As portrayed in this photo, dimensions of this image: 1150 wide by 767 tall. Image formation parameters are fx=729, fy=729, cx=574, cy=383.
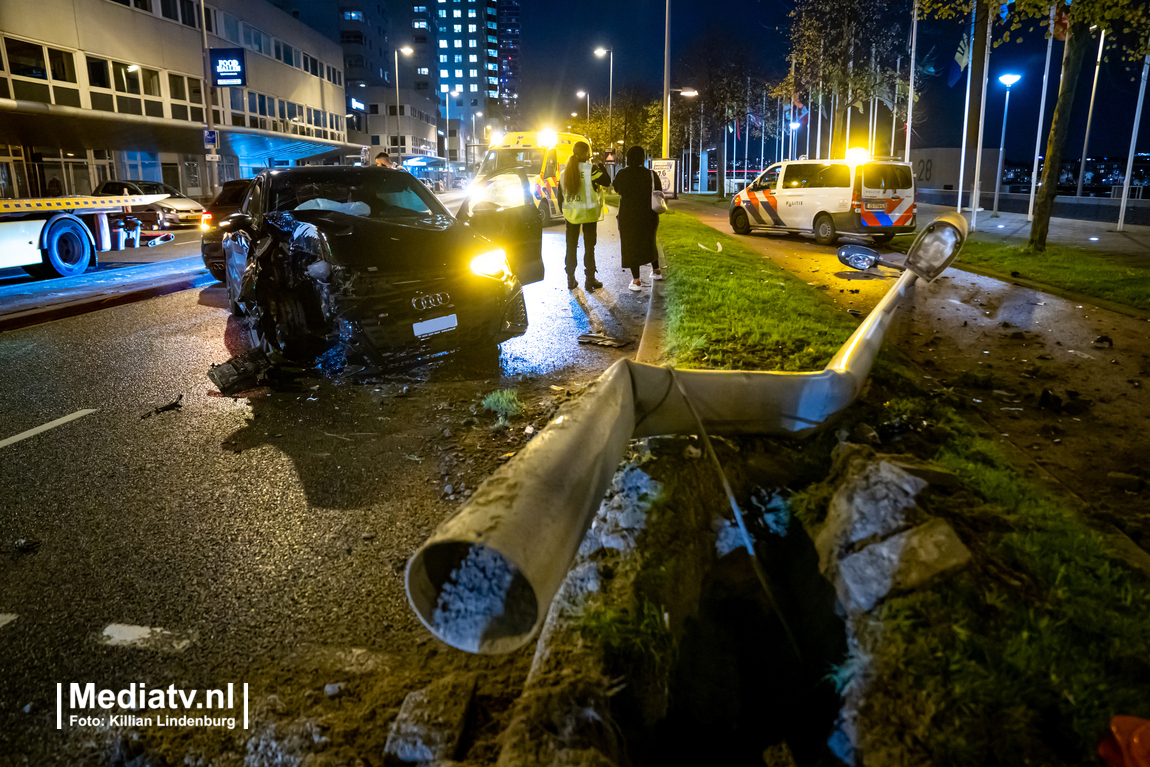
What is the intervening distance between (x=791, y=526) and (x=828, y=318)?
4.63 meters

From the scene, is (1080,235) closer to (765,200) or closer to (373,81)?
(765,200)

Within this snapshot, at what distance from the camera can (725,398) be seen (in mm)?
3605

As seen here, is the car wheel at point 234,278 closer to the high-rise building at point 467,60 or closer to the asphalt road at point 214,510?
the asphalt road at point 214,510

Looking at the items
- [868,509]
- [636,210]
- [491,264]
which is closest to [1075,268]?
[636,210]

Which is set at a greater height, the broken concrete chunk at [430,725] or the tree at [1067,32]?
the tree at [1067,32]

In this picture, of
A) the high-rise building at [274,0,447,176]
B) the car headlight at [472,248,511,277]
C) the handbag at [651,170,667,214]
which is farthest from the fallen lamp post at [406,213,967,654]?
the high-rise building at [274,0,447,176]

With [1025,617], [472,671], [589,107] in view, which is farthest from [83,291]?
[589,107]

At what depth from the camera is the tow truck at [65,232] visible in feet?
37.9

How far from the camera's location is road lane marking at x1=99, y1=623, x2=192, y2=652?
2578mm

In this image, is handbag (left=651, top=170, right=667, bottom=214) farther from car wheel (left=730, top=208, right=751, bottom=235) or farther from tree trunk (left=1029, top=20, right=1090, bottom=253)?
car wheel (left=730, top=208, right=751, bottom=235)

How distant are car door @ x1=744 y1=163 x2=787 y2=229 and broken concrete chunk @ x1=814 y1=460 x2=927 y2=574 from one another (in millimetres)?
15968

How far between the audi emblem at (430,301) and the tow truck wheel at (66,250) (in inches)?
400

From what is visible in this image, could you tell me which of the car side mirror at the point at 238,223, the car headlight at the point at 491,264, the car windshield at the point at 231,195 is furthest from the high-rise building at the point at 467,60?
the car headlight at the point at 491,264

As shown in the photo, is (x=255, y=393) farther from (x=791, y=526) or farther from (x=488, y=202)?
(x=488, y=202)
